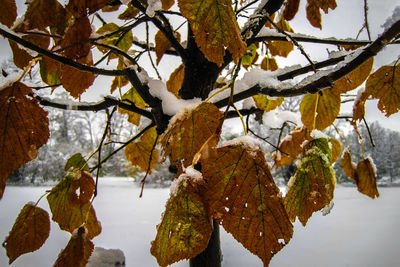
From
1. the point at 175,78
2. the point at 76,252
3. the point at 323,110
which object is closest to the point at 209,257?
the point at 76,252

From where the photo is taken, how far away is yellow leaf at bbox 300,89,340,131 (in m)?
0.34

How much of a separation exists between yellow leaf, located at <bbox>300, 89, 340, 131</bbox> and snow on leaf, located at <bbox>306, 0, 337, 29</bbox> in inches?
4.0

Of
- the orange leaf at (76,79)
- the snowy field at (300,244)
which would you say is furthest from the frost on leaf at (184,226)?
the snowy field at (300,244)

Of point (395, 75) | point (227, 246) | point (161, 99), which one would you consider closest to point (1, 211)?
point (227, 246)

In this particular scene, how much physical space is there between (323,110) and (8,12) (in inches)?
16.6

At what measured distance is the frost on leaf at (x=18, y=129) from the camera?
163 millimetres

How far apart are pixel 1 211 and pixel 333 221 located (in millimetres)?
3104

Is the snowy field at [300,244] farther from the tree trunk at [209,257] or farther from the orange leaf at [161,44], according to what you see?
the orange leaf at [161,44]

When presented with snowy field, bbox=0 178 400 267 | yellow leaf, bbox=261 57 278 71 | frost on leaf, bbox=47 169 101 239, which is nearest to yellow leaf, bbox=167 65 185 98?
yellow leaf, bbox=261 57 278 71

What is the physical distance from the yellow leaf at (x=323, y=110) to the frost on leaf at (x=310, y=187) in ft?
0.34

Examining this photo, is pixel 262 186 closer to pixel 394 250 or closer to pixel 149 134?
pixel 149 134

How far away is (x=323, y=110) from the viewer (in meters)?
0.35

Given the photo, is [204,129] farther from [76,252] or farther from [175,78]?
[175,78]

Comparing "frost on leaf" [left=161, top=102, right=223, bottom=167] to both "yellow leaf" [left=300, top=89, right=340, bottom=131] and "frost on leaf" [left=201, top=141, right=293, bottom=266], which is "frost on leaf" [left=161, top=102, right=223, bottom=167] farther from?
"yellow leaf" [left=300, top=89, right=340, bottom=131]
